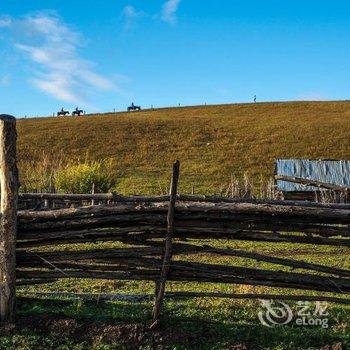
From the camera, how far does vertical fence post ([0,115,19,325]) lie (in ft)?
18.0

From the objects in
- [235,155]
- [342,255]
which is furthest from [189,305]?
[235,155]

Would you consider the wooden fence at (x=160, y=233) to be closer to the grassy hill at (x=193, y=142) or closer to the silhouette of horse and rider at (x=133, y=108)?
the grassy hill at (x=193, y=142)

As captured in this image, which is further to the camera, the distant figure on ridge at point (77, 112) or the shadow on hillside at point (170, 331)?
the distant figure on ridge at point (77, 112)

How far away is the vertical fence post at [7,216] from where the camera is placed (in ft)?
18.0

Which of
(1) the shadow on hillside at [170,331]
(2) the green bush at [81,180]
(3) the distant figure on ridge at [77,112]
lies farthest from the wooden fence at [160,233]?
(3) the distant figure on ridge at [77,112]

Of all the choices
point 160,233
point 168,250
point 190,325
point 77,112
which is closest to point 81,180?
point 160,233

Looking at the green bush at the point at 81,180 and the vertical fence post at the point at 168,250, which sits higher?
the green bush at the point at 81,180

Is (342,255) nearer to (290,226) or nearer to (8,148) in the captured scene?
(290,226)

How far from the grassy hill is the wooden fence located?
25759 millimetres

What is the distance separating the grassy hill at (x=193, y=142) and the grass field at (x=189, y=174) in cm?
9

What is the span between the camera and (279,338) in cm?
526

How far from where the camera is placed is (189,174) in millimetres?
37031

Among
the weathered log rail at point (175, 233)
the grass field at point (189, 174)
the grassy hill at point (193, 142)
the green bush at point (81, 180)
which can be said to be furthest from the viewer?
the grassy hill at point (193, 142)

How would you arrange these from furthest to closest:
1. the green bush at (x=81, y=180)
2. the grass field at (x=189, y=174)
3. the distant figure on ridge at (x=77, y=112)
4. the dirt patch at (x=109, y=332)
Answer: the distant figure on ridge at (x=77, y=112) < the green bush at (x=81, y=180) < the grass field at (x=189, y=174) < the dirt patch at (x=109, y=332)
